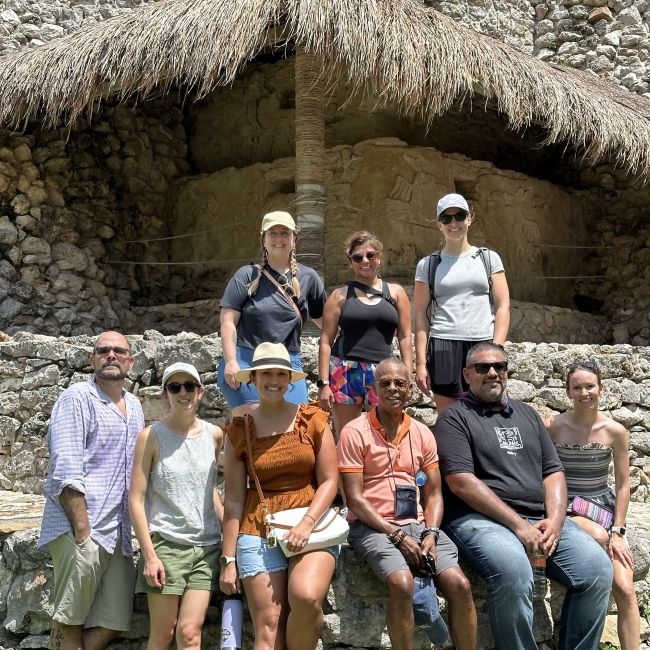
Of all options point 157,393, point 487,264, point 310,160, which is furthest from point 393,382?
point 310,160

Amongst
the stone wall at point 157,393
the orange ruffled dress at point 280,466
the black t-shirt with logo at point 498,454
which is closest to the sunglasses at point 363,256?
the black t-shirt with logo at point 498,454

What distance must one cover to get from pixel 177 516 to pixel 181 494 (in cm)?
9

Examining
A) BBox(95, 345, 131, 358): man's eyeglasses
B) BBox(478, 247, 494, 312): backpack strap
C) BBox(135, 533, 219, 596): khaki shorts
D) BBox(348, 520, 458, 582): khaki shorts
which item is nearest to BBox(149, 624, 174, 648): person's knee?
BBox(135, 533, 219, 596): khaki shorts

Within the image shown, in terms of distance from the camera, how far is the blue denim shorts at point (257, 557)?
3238mm

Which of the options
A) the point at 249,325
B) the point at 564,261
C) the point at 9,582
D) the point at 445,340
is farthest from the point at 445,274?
the point at 564,261

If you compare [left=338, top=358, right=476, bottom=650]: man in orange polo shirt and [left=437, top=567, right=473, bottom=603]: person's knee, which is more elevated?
[left=338, top=358, right=476, bottom=650]: man in orange polo shirt

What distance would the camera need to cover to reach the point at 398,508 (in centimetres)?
343

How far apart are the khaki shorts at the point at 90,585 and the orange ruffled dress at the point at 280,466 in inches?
23.0

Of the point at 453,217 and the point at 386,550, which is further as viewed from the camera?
the point at 453,217

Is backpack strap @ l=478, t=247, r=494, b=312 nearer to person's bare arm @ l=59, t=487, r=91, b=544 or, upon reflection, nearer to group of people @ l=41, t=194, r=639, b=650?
group of people @ l=41, t=194, r=639, b=650

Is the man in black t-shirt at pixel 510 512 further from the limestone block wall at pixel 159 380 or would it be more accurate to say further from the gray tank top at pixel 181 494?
the limestone block wall at pixel 159 380

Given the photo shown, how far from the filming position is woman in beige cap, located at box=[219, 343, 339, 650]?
10.4 feet

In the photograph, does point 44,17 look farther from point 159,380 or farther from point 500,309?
point 500,309

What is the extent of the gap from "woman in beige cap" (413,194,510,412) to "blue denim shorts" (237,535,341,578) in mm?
1244
